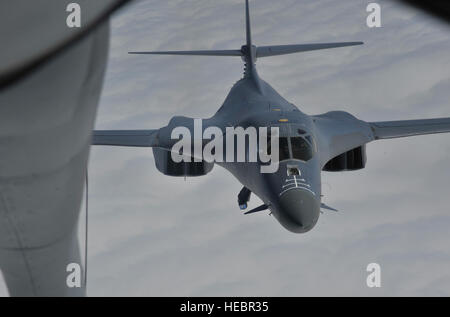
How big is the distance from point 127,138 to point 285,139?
7715 millimetres

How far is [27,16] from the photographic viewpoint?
1.77 meters

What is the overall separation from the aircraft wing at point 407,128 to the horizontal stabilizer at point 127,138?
28.2ft

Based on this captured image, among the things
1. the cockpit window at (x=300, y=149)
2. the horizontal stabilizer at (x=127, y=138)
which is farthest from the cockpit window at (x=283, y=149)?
the horizontal stabilizer at (x=127, y=138)

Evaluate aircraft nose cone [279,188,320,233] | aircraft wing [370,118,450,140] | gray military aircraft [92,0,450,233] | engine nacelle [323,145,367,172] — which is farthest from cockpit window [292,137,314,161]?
aircraft wing [370,118,450,140]

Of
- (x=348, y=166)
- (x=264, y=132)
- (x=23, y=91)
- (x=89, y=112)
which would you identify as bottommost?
(x=23, y=91)

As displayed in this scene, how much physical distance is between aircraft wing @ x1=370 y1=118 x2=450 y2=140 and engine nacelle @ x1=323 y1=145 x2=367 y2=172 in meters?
0.93

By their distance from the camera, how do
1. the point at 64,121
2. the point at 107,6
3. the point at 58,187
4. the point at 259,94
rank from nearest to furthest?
the point at 107,6 < the point at 64,121 < the point at 58,187 < the point at 259,94

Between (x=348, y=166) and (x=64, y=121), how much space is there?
17759 mm

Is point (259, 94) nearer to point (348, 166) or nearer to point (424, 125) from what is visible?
point (348, 166)

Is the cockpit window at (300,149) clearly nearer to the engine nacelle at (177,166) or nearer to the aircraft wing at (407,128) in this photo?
the engine nacelle at (177,166)

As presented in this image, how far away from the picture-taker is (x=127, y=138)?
63.3 feet

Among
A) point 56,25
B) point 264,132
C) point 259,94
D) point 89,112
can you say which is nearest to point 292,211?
point 264,132

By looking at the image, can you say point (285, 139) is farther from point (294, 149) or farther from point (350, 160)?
point (350, 160)

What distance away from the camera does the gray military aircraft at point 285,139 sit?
13.4 metres
